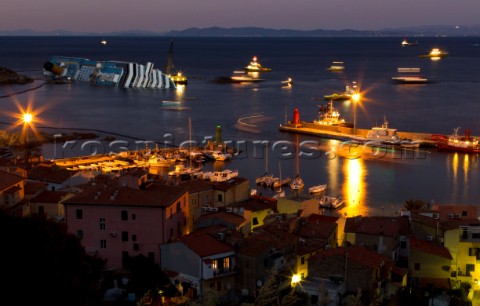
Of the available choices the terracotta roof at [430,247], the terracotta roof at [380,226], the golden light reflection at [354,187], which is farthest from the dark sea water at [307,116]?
the terracotta roof at [430,247]

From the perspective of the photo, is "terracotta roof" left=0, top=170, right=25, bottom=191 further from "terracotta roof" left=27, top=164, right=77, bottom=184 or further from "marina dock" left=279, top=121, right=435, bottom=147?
"marina dock" left=279, top=121, right=435, bottom=147

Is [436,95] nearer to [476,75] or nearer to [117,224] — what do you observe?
[476,75]

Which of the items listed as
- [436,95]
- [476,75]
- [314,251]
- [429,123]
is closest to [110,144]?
[429,123]

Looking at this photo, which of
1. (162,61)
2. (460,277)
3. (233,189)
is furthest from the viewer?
(162,61)

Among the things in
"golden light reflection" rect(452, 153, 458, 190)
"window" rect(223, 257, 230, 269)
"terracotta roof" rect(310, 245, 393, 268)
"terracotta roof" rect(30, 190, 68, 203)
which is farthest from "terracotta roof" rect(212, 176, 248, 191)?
"golden light reflection" rect(452, 153, 458, 190)

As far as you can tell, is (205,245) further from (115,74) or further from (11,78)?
(11,78)

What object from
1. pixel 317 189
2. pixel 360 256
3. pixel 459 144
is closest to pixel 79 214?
pixel 360 256
